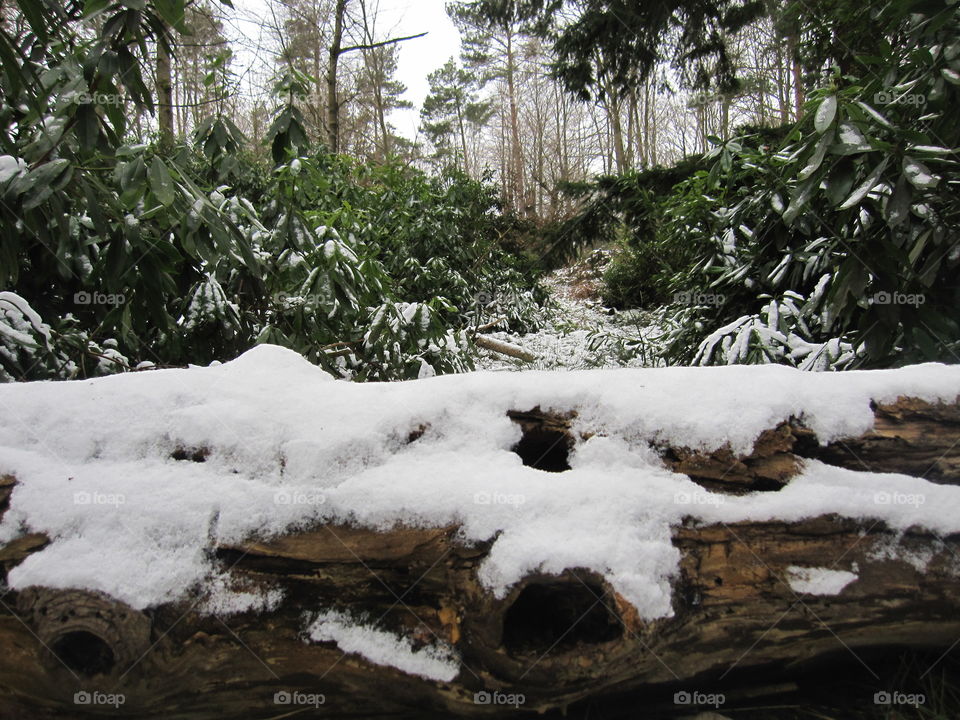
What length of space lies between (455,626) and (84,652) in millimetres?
694

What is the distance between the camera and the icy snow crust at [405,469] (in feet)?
3.14

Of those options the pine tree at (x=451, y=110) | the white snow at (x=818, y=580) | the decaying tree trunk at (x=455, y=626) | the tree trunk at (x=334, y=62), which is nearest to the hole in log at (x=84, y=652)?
the decaying tree trunk at (x=455, y=626)

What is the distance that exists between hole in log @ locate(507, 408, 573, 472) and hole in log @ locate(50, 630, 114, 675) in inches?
35.1

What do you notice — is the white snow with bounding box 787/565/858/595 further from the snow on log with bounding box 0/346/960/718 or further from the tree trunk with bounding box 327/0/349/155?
the tree trunk with bounding box 327/0/349/155

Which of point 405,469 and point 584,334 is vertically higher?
point 584,334

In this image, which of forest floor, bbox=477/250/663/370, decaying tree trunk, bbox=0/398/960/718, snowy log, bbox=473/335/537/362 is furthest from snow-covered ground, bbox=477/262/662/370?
decaying tree trunk, bbox=0/398/960/718

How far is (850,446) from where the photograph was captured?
1131 mm

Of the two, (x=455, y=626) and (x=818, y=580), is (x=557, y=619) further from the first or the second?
(x=818, y=580)

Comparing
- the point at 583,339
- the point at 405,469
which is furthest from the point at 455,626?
the point at 583,339

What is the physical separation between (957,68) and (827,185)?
67 cm

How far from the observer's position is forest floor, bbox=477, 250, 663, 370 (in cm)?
485

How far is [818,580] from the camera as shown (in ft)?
3.21

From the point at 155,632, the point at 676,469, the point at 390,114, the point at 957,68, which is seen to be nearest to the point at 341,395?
the point at 155,632

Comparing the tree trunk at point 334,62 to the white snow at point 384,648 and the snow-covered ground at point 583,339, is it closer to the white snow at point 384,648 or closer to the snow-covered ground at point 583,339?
the snow-covered ground at point 583,339
